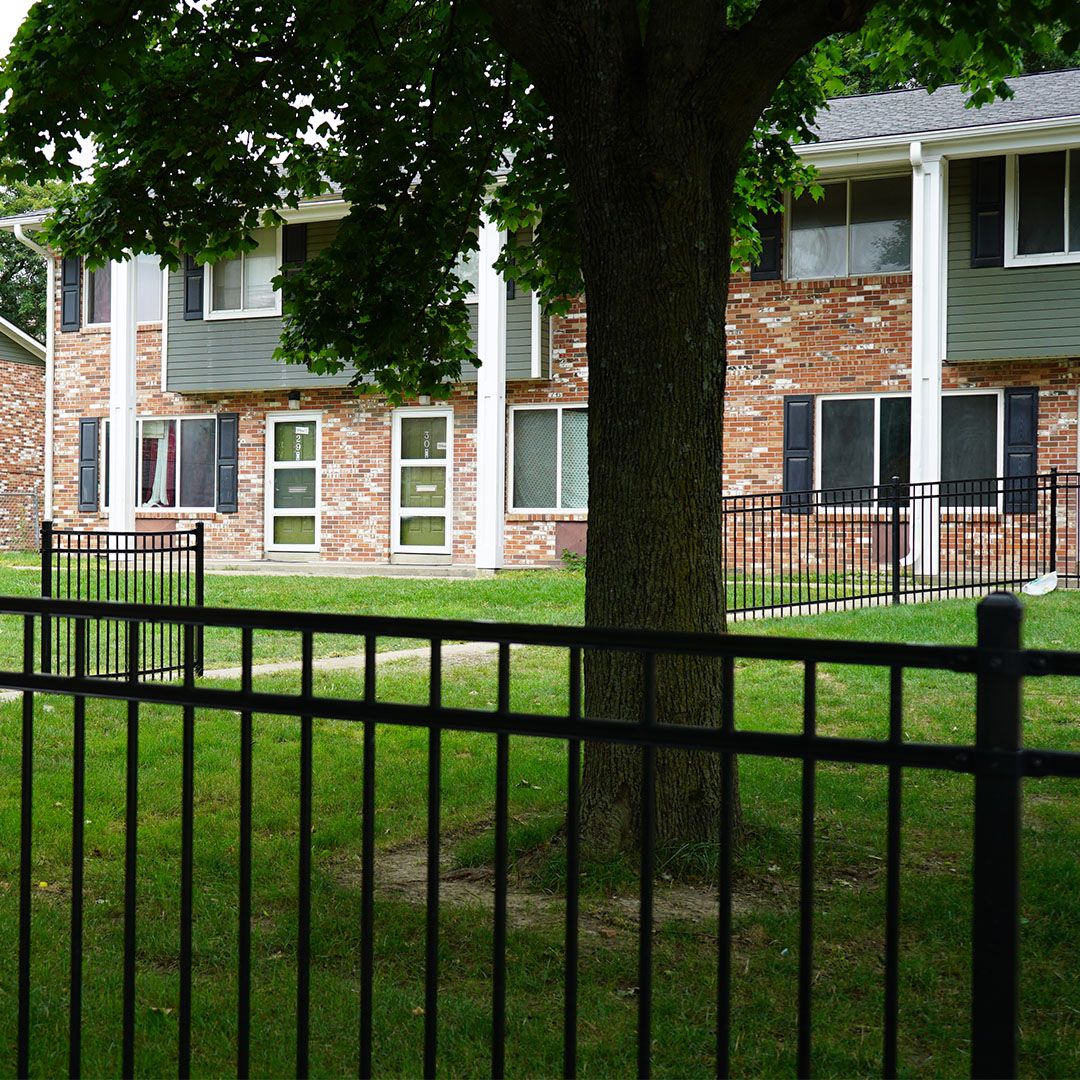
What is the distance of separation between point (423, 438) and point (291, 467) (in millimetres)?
2578

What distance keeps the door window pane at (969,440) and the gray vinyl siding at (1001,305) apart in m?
0.75

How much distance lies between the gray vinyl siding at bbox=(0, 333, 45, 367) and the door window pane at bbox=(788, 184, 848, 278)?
18642mm

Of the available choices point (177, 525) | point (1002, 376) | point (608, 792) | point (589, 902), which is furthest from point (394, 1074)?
point (177, 525)

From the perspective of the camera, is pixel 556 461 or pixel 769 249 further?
pixel 556 461

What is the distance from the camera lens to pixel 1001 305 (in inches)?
683

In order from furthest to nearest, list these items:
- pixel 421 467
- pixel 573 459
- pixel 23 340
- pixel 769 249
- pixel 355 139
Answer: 1. pixel 23 340
2. pixel 421 467
3. pixel 573 459
4. pixel 769 249
5. pixel 355 139

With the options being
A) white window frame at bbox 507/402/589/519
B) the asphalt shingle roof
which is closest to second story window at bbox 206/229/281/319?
white window frame at bbox 507/402/589/519

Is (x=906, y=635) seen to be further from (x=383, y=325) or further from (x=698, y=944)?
(x=698, y=944)

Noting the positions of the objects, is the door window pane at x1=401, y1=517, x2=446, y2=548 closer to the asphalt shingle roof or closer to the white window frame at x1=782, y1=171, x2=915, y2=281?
the white window frame at x1=782, y1=171, x2=915, y2=281

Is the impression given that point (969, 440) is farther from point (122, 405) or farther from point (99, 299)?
point (99, 299)

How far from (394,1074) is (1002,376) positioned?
16120 mm

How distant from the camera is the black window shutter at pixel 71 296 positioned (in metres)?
24.0

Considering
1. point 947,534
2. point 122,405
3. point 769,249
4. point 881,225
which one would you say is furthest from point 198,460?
point 947,534

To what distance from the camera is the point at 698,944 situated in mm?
4484
